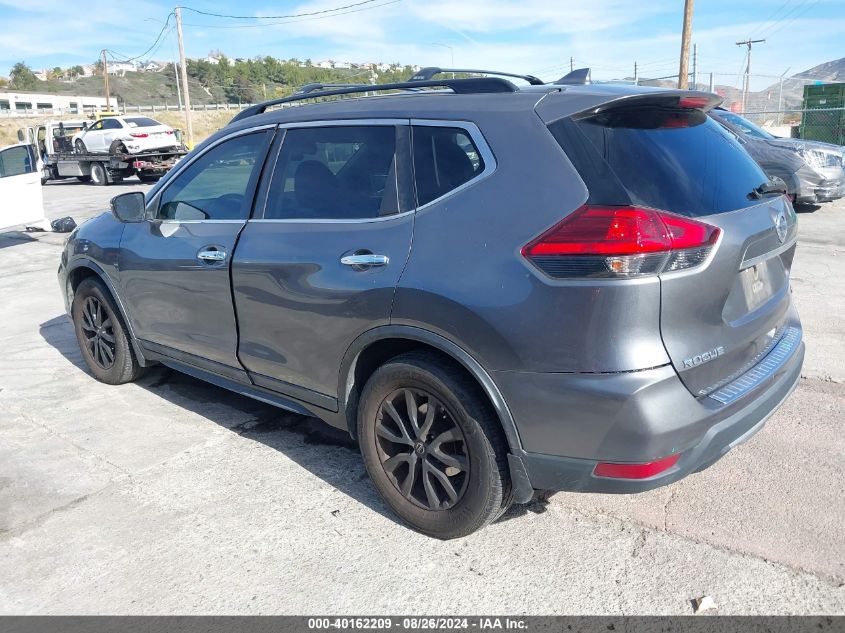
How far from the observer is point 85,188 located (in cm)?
2388

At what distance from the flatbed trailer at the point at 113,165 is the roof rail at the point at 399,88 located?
69.1 ft

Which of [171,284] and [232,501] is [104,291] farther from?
[232,501]

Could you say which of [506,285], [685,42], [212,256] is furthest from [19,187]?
[685,42]

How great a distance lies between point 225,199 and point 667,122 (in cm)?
235

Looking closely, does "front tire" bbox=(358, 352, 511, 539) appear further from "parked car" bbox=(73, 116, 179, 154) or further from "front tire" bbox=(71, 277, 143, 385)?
"parked car" bbox=(73, 116, 179, 154)

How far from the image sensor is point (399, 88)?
3.40m

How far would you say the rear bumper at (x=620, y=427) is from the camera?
2.42 metres

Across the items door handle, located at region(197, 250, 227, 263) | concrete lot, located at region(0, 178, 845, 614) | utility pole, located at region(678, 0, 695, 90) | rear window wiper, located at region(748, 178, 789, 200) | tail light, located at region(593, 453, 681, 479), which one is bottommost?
concrete lot, located at region(0, 178, 845, 614)

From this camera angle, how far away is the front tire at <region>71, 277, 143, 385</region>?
485 centimetres

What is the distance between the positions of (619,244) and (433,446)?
3.76ft

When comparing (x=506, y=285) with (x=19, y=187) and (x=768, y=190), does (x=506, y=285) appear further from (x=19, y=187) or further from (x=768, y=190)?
(x=19, y=187)

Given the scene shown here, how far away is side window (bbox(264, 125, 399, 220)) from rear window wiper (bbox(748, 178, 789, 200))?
1.49 m

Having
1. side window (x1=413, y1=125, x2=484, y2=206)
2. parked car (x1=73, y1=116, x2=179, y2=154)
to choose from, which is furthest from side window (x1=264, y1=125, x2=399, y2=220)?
parked car (x1=73, y1=116, x2=179, y2=154)

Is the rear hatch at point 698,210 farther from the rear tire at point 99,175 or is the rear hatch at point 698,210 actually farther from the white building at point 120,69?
the white building at point 120,69
